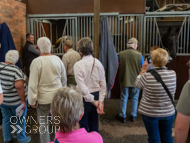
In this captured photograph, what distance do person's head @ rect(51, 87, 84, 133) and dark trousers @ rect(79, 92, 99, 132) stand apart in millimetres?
1349

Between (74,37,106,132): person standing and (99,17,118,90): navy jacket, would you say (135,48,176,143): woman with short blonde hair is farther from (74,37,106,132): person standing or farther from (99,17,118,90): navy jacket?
(99,17,118,90): navy jacket

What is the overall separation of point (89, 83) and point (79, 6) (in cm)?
295

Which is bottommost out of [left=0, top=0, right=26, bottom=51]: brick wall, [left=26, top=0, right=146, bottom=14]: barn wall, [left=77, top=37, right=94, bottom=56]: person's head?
[left=77, top=37, right=94, bottom=56]: person's head

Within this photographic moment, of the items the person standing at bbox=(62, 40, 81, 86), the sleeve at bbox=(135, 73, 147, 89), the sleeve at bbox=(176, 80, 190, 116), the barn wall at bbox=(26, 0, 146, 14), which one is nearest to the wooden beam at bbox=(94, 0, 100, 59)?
the person standing at bbox=(62, 40, 81, 86)

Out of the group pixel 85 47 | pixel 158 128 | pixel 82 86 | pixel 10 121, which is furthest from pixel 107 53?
pixel 10 121

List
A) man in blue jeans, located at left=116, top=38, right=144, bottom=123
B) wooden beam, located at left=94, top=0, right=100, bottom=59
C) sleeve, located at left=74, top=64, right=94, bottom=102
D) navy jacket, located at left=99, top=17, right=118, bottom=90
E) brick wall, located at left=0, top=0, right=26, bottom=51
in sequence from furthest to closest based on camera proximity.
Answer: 1. brick wall, located at left=0, top=0, right=26, bottom=51
2. man in blue jeans, located at left=116, top=38, right=144, bottom=123
3. navy jacket, located at left=99, top=17, right=118, bottom=90
4. wooden beam, located at left=94, top=0, right=100, bottom=59
5. sleeve, located at left=74, top=64, right=94, bottom=102

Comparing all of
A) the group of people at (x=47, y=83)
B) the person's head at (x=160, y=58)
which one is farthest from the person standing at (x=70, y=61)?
the person's head at (x=160, y=58)

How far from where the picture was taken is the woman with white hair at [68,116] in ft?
3.90

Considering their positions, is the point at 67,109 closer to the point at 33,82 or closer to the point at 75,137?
the point at 75,137

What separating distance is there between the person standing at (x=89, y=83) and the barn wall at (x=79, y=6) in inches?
101

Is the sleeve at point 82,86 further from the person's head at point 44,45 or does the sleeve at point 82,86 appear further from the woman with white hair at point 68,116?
the woman with white hair at point 68,116

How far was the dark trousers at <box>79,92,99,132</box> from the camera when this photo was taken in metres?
2.56

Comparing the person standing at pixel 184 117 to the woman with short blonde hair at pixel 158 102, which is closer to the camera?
the person standing at pixel 184 117

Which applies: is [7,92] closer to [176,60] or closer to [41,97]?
[41,97]
